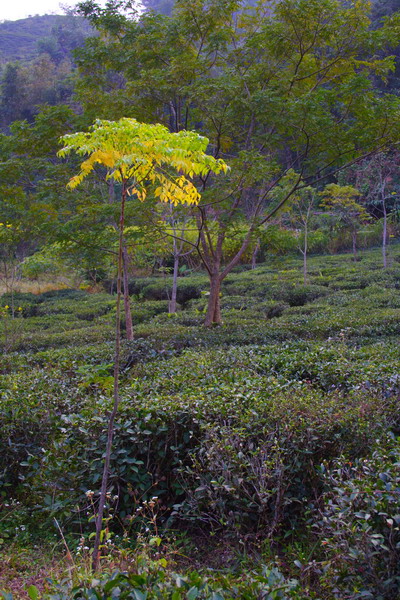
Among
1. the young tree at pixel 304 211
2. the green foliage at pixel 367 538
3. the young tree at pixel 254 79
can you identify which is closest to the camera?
the green foliage at pixel 367 538

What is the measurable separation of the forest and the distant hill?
39.5 meters

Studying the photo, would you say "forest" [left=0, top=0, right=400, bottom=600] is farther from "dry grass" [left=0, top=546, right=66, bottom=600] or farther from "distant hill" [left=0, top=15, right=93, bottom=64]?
"distant hill" [left=0, top=15, right=93, bottom=64]

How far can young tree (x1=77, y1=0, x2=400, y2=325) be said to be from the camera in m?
6.54

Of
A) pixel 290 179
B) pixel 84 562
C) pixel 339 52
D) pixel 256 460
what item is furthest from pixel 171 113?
pixel 84 562

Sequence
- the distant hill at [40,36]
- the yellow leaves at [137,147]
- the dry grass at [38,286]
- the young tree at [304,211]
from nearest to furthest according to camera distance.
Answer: the yellow leaves at [137,147] → the young tree at [304,211] → the dry grass at [38,286] → the distant hill at [40,36]

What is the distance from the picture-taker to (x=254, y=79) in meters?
6.88

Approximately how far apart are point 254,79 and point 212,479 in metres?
6.03

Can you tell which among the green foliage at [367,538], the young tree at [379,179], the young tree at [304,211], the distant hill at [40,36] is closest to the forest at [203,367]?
the green foliage at [367,538]

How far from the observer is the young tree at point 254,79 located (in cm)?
654

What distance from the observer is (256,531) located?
110 inches

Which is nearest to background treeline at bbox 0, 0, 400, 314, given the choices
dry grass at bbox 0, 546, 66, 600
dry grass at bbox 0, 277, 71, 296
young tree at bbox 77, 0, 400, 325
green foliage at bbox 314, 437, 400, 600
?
young tree at bbox 77, 0, 400, 325

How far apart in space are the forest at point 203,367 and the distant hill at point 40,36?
129 ft

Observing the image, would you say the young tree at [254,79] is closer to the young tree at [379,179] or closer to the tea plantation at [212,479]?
the tea plantation at [212,479]

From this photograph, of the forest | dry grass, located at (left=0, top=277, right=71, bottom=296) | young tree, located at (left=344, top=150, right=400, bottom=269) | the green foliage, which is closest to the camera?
the green foliage
